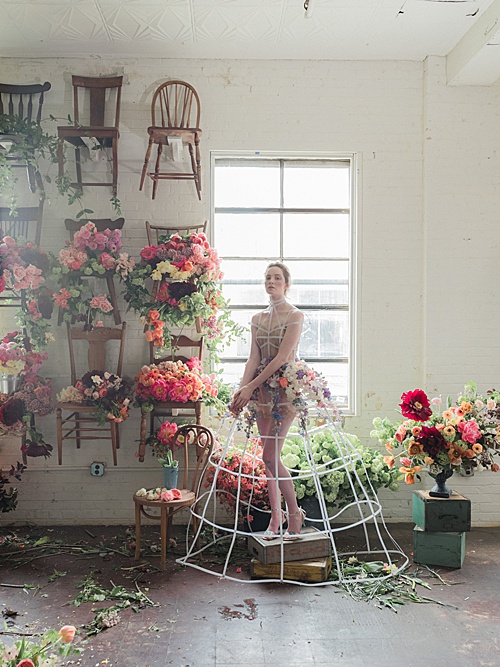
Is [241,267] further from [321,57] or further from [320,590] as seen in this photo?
[320,590]

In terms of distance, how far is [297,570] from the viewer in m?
4.57

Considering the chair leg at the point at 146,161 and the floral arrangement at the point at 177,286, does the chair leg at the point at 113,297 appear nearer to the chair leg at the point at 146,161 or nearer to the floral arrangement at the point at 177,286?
the floral arrangement at the point at 177,286

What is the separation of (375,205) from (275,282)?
1659mm

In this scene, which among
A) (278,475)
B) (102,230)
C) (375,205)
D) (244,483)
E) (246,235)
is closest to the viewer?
(278,475)

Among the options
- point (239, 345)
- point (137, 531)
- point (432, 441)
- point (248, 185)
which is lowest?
point (137, 531)

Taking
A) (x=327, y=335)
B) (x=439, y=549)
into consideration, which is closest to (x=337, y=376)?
(x=327, y=335)

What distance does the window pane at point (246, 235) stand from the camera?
6227 millimetres

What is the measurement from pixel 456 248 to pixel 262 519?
2.86 m

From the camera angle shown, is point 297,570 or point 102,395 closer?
point 297,570

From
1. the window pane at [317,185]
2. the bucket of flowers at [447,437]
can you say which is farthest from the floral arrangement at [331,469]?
the window pane at [317,185]

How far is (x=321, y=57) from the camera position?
6.05 m

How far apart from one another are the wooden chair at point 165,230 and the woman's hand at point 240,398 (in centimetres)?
168

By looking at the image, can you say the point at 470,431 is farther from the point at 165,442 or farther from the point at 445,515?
the point at 165,442

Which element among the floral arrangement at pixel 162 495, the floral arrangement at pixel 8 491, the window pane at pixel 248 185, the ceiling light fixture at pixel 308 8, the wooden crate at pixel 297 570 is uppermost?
the ceiling light fixture at pixel 308 8
